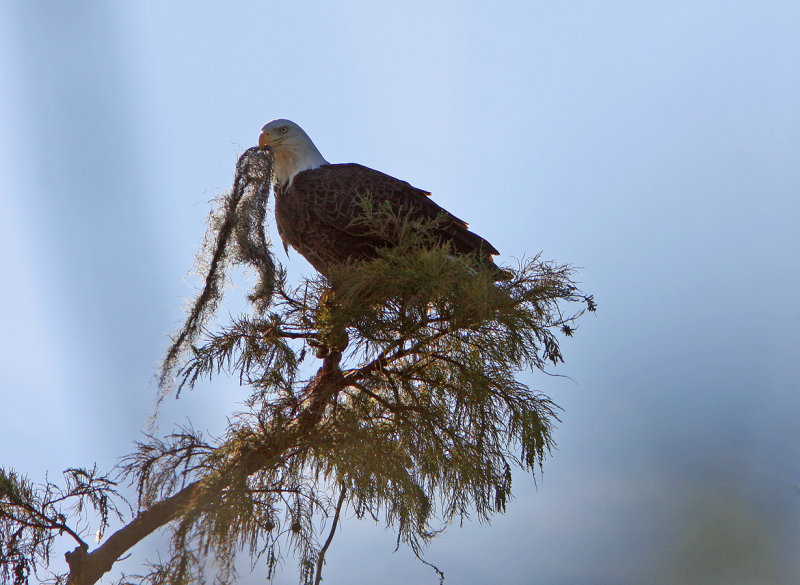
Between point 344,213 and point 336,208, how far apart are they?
28 mm

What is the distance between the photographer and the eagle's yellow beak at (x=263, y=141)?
2.14 m

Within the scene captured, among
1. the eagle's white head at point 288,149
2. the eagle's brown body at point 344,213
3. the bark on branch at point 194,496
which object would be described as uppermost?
the eagle's white head at point 288,149

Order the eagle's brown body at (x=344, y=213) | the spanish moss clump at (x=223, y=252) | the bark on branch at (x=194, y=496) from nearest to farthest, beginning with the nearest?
the bark on branch at (x=194, y=496) < the eagle's brown body at (x=344, y=213) < the spanish moss clump at (x=223, y=252)

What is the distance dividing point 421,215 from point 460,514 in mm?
704

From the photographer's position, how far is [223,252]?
2070mm

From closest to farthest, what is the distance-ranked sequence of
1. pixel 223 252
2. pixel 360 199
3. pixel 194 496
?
pixel 194 496
pixel 360 199
pixel 223 252

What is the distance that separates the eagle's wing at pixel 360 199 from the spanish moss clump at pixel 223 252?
15 centimetres

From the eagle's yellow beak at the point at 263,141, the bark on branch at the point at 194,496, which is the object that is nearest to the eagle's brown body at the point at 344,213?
the eagle's yellow beak at the point at 263,141

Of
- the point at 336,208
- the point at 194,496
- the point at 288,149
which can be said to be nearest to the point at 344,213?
the point at 336,208

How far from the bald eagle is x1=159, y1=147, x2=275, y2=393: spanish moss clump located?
7 cm

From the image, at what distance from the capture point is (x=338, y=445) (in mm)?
1702

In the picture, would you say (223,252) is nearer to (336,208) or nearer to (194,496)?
(336,208)

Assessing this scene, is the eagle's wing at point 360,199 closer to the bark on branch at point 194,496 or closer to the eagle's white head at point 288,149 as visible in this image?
the eagle's white head at point 288,149

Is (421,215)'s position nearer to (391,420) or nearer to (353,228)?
(353,228)
